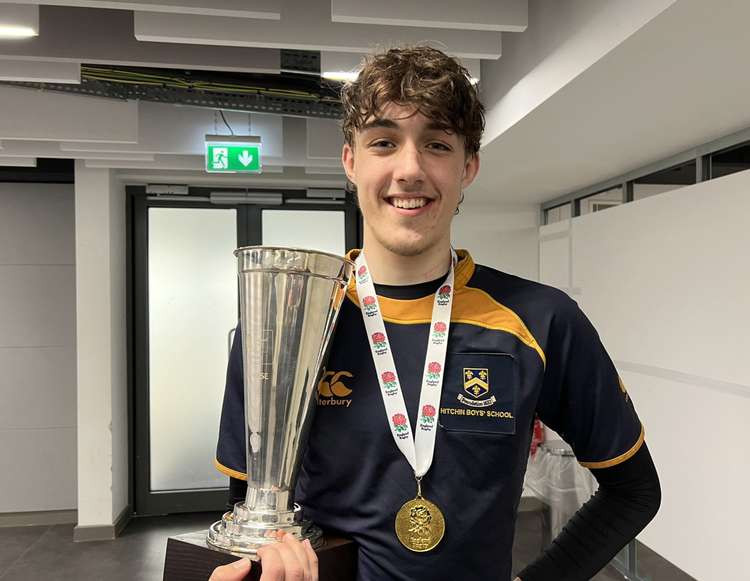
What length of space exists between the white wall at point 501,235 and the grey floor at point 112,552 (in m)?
1.94

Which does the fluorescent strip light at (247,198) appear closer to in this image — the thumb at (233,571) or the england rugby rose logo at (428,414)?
the england rugby rose logo at (428,414)

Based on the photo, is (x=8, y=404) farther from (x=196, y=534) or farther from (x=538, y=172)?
(x=196, y=534)

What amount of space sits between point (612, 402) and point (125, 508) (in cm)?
471

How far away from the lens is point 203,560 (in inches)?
33.1

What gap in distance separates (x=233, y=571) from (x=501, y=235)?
13.6 feet

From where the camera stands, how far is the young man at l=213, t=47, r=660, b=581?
99 centimetres

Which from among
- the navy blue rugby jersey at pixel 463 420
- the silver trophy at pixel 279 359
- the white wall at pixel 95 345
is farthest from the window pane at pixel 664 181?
the white wall at pixel 95 345

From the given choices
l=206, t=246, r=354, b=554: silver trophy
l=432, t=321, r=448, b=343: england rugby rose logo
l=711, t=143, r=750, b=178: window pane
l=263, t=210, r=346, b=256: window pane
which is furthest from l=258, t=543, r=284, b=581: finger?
l=263, t=210, r=346, b=256: window pane

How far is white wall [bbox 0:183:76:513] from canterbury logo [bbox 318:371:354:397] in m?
4.70

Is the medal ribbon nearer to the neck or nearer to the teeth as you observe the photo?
the neck

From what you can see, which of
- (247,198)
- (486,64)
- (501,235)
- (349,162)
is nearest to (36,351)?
(247,198)

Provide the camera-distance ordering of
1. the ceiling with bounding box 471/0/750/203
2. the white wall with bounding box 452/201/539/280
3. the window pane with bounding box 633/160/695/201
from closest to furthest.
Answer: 1. the ceiling with bounding box 471/0/750/203
2. the window pane with bounding box 633/160/695/201
3. the white wall with bounding box 452/201/539/280

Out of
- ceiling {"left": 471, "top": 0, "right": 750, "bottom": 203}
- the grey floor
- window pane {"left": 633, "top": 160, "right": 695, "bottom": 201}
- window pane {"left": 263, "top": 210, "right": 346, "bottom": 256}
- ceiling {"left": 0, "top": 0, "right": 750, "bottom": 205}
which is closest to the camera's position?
ceiling {"left": 471, "top": 0, "right": 750, "bottom": 203}

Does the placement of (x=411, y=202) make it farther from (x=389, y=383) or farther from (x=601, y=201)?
(x=601, y=201)
